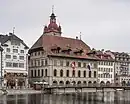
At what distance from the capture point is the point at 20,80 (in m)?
96.8

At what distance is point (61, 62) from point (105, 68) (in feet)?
92.2

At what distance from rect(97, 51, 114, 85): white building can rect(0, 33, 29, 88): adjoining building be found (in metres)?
33.5

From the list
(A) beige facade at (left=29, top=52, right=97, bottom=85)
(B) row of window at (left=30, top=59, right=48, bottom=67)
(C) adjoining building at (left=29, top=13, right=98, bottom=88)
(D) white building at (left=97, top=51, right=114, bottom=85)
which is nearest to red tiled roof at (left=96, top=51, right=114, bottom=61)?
(D) white building at (left=97, top=51, right=114, bottom=85)

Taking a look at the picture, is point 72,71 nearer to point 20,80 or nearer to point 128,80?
point 20,80

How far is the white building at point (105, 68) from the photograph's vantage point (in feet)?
412

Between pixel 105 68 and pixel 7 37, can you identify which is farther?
pixel 105 68

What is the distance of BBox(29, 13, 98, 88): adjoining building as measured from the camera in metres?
102

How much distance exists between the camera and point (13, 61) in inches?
3804

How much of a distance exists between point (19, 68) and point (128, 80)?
54788 mm

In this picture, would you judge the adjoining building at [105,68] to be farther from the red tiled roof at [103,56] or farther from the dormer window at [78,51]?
the dormer window at [78,51]

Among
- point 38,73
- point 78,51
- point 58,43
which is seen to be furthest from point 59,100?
point 78,51

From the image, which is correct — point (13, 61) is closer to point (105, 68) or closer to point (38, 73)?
point (38, 73)

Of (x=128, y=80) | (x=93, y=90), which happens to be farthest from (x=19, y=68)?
(x=128, y=80)

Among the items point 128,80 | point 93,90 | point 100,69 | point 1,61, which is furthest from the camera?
point 128,80
